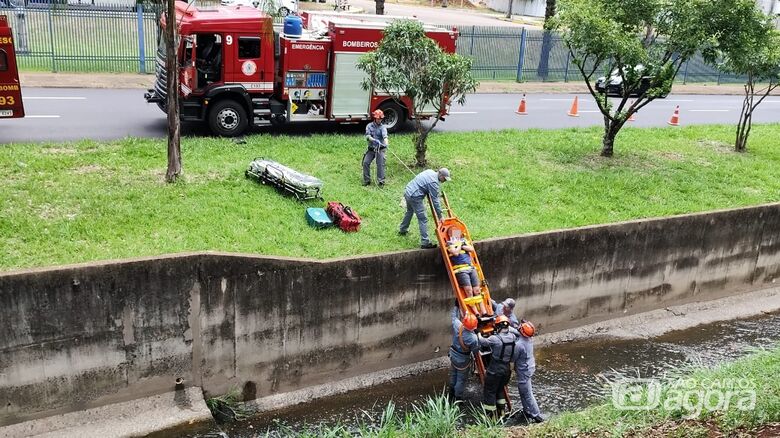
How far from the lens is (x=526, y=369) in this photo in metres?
10.4

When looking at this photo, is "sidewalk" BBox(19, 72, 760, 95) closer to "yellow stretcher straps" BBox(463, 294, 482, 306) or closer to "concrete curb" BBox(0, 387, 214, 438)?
"concrete curb" BBox(0, 387, 214, 438)

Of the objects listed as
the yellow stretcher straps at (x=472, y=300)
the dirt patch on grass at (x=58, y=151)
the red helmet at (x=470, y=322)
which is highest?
the dirt patch on grass at (x=58, y=151)

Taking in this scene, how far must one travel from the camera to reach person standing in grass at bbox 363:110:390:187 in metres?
14.5

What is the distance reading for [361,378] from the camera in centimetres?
1206

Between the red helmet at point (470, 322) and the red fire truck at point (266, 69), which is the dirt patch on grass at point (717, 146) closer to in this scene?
the red fire truck at point (266, 69)

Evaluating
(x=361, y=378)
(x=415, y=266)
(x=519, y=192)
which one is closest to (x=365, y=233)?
(x=415, y=266)

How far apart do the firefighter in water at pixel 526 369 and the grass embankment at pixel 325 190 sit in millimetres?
2939

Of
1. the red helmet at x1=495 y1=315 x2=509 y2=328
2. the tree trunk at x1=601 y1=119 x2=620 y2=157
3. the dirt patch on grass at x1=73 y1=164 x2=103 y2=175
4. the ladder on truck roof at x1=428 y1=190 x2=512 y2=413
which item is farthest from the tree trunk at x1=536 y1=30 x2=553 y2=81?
the red helmet at x1=495 y1=315 x2=509 y2=328

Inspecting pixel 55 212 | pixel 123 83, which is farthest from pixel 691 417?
pixel 123 83

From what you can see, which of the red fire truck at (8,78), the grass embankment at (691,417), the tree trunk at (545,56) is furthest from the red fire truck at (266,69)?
the tree trunk at (545,56)

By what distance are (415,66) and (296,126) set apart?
5.19m

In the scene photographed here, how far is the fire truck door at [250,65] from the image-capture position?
1695 cm

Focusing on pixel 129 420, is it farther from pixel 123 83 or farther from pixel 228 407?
pixel 123 83

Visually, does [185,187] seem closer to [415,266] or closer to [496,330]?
[415,266]
